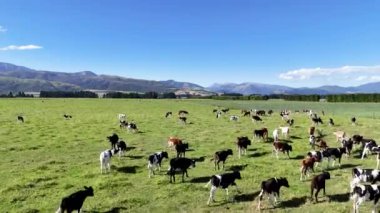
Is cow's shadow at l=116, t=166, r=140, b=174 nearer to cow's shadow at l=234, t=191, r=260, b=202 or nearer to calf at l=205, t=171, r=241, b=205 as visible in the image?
calf at l=205, t=171, r=241, b=205

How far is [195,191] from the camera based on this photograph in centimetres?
2197

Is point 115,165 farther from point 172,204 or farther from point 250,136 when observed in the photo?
point 250,136

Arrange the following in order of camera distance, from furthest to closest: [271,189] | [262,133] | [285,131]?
1. [285,131]
2. [262,133]
3. [271,189]

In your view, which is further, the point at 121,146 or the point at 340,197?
the point at 121,146

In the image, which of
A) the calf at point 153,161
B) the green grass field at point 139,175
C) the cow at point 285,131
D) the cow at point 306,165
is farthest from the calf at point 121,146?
the cow at point 285,131

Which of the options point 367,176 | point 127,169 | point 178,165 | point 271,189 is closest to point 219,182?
point 271,189

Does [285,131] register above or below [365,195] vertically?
above

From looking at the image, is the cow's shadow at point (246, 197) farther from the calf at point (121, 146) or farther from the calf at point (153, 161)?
the calf at point (121, 146)

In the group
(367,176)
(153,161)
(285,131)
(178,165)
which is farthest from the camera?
(285,131)

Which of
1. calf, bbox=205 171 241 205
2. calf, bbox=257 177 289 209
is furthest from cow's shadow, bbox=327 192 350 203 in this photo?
calf, bbox=205 171 241 205

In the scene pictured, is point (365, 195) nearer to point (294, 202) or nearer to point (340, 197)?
point (340, 197)

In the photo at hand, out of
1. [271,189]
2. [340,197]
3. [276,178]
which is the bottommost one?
[340,197]

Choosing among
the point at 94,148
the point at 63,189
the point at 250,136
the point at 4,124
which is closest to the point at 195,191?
the point at 63,189

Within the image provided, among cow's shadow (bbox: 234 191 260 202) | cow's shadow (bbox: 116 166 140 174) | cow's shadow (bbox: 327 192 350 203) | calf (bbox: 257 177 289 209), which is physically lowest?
cow's shadow (bbox: 234 191 260 202)
